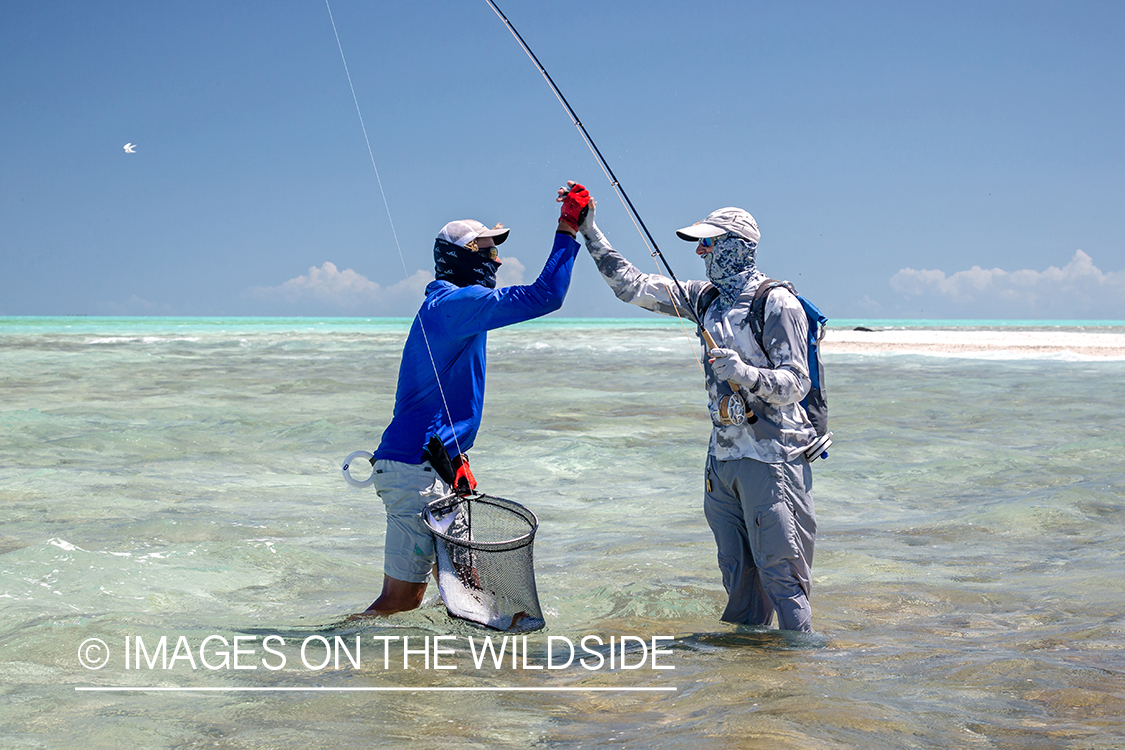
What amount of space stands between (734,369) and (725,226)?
0.75 m

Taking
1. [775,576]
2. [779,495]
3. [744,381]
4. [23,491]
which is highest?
[744,381]

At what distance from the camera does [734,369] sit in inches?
160

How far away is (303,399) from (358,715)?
53.6 feet

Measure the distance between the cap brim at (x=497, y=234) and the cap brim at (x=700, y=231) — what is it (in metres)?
0.88

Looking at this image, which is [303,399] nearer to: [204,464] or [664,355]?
[204,464]

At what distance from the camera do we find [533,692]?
4164mm

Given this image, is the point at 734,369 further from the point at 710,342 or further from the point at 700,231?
the point at 700,231

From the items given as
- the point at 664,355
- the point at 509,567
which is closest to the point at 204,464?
the point at 509,567

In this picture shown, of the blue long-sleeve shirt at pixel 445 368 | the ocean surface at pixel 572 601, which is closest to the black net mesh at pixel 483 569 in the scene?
the ocean surface at pixel 572 601

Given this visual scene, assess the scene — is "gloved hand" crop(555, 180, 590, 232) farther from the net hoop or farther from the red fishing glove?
the net hoop

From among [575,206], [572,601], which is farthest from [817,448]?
[572,601]

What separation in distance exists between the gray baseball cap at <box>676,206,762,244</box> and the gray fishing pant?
107 cm

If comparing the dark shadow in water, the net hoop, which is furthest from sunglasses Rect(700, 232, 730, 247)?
the dark shadow in water

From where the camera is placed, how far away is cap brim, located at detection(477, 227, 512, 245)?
178 inches
